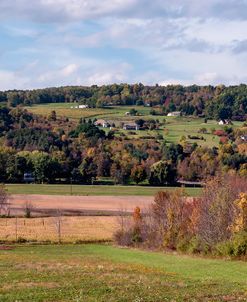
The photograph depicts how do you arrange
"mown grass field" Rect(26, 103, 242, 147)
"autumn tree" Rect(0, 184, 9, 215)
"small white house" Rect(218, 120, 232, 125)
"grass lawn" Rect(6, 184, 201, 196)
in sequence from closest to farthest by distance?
"autumn tree" Rect(0, 184, 9, 215), "grass lawn" Rect(6, 184, 201, 196), "mown grass field" Rect(26, 103, 242, 147), "small white house" Rect(218, 120, 232, 125)

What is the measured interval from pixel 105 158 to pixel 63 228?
56.9m

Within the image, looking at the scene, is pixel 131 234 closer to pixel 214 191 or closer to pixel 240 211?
pixel 214 191

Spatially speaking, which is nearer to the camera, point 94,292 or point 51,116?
point 94,292

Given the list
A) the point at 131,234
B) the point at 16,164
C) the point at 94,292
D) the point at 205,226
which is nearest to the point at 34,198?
the point at 16,164

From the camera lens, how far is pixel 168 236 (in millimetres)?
57781

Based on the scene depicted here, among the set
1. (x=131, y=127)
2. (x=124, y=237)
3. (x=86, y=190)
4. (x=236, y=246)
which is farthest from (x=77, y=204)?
(x=131, y=127)

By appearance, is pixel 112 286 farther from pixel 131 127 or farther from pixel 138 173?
pixel 131 127

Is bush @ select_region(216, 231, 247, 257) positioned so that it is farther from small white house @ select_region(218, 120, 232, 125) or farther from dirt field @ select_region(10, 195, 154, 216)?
small white house @ select_region(218, 120, 232, 125)

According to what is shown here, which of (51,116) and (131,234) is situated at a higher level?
(51,116)

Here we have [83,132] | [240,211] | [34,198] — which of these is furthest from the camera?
[83,132]

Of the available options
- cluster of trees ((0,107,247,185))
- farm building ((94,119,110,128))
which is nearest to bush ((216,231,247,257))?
cluster of trees ((0,107,247,185))

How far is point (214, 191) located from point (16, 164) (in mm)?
75679

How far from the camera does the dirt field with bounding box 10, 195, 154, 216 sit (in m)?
88.1

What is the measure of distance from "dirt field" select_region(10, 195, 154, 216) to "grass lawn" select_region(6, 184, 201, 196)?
464 centimetres
